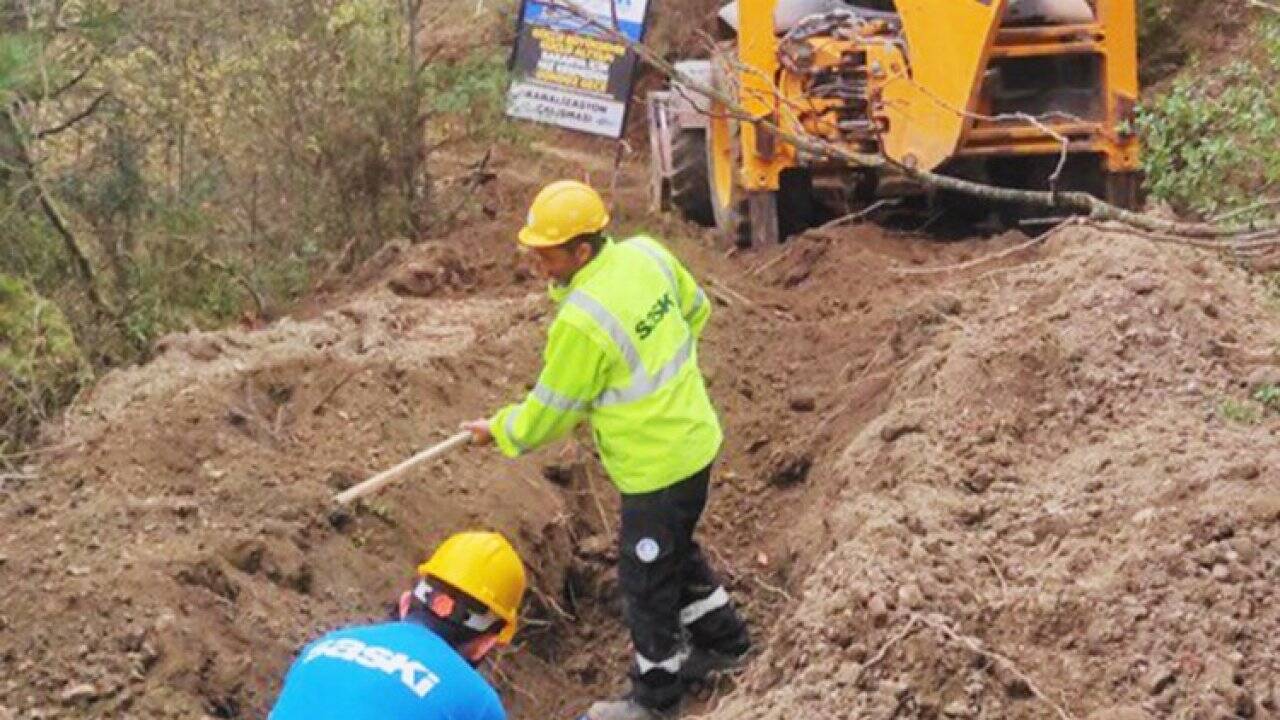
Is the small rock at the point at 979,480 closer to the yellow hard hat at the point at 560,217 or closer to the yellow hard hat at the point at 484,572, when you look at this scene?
the yellow hard hat at the point at 560,217

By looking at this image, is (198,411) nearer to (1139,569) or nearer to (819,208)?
(1139,569)

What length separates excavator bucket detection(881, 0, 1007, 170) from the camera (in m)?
11.0

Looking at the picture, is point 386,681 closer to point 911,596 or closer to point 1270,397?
point 911,596

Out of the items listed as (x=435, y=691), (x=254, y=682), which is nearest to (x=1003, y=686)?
(x=435, y=691)

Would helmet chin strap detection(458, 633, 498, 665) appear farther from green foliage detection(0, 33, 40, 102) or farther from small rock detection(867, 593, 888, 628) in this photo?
green foliage detection(0, 33, 40, 102)

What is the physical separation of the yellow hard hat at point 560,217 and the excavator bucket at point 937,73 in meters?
4.88

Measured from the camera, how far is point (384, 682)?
13.1 feet

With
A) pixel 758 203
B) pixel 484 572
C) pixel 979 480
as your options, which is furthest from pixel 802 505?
pixel 758 203

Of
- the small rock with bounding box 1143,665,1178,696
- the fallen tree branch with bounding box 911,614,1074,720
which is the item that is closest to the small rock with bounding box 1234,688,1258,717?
the small rock with bounding box 1143,665,1178,696

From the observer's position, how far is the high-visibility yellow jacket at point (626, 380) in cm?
620

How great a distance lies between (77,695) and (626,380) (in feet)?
6.93

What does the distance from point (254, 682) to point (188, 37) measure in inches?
366

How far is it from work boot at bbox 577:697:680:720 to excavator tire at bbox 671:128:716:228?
8013 mm

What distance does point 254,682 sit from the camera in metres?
6.31
